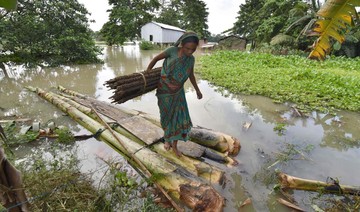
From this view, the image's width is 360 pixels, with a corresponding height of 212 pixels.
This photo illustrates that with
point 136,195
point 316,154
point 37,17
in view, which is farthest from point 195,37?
point 37,17

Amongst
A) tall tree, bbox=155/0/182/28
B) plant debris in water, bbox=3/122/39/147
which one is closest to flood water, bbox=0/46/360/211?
plant debris in water, bbox=3/122/39/147

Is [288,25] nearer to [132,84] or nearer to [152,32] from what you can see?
[152,32]

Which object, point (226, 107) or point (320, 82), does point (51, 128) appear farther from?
point (320, 82)

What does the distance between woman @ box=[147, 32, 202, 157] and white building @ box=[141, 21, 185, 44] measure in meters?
24.5

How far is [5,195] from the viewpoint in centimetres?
146

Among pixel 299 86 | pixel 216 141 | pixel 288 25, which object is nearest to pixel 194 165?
pixel 216 141

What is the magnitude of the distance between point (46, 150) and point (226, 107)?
4.27m

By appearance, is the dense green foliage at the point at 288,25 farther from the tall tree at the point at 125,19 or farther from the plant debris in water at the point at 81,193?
the tall tree at the point at 125,19

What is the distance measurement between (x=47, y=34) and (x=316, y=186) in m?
13.7

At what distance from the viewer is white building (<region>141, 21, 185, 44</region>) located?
85.4ft

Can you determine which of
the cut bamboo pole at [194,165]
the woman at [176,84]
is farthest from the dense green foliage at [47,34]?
the woman at [176,84]

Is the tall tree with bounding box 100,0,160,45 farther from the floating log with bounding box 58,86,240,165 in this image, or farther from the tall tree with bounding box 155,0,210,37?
the floating log with bounding box 58,86,240,165

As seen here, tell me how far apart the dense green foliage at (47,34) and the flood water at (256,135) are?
14.8 feet

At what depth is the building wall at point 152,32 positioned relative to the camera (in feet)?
85.9
